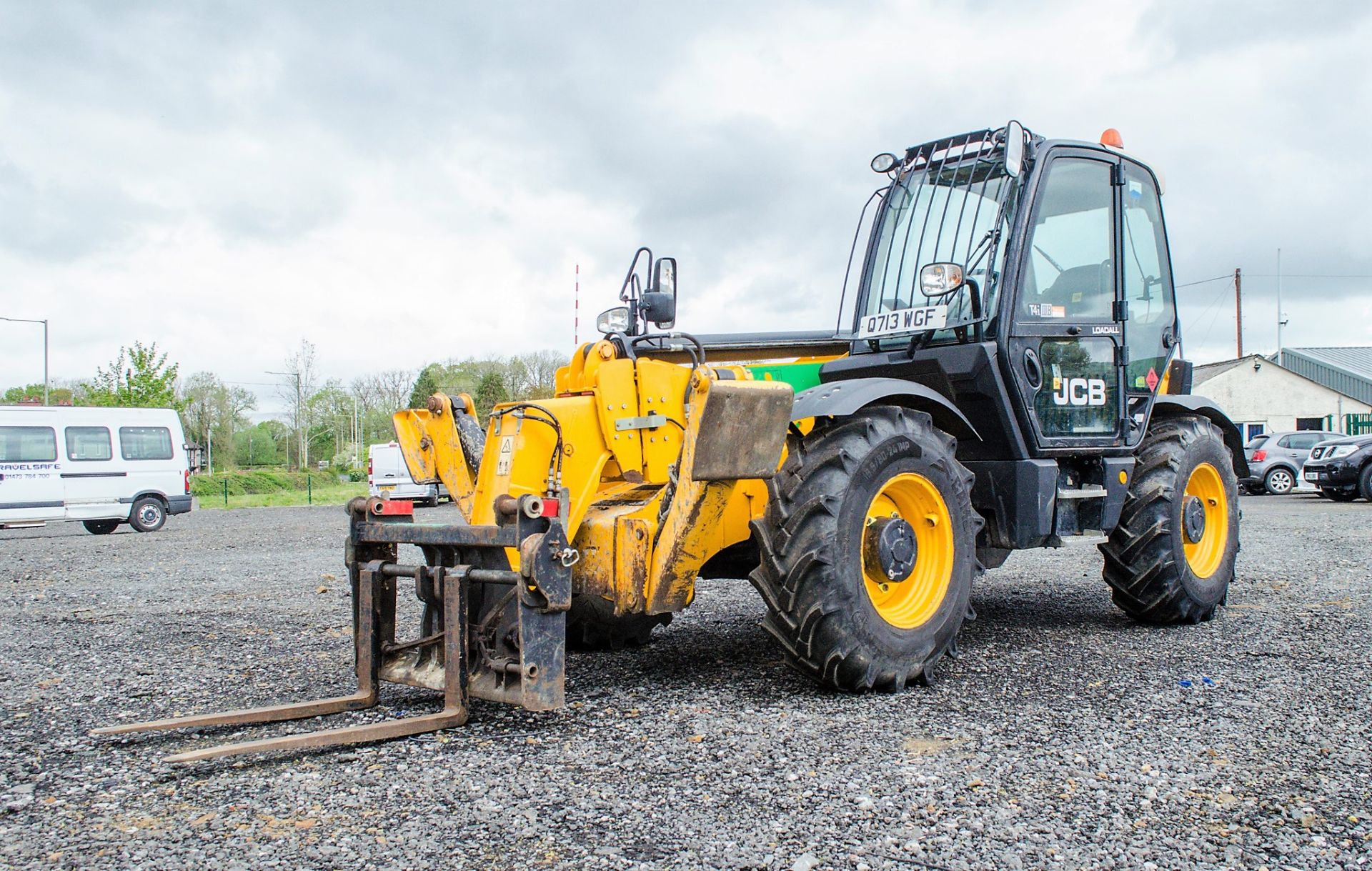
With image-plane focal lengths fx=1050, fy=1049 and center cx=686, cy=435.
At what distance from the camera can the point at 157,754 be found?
3.79m

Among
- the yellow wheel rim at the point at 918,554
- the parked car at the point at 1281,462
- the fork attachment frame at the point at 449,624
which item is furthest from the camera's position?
the parked car at the point at 1281,462

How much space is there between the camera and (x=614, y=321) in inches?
213

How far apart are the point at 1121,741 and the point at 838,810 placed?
52.1 inches

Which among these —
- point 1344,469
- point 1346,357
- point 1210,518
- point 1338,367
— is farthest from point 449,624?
point 1346,357

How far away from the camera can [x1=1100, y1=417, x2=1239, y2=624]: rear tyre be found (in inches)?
242

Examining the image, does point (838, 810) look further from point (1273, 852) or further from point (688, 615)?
point (688, 615)

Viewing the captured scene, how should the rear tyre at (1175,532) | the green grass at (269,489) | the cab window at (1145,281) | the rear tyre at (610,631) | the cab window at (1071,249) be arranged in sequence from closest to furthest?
the rear tyre at (610,631) < the cab window at (1071,249) < the rear tyre at (1175,532) < the cab window at (1145,281) < the green grass at (269,489)

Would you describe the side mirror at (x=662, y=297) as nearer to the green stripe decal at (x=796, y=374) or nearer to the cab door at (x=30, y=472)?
the green stripe decal at (x=796, y=374)

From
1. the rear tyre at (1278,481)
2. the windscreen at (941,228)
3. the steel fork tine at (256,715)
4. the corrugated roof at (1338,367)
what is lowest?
the rear tyre at (1278,481)

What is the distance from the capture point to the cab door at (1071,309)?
19.0 ft

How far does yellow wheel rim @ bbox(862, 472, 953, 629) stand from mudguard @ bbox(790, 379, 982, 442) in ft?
1.33

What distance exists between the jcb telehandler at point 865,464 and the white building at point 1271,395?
38.0 m

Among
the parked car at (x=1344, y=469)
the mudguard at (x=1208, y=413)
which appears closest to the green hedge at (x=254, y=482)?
the parked car at (x=1344, y=469)

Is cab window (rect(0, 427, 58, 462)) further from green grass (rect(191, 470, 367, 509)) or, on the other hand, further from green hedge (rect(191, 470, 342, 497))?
green hedge (rect(191, 470, 342, 497))
